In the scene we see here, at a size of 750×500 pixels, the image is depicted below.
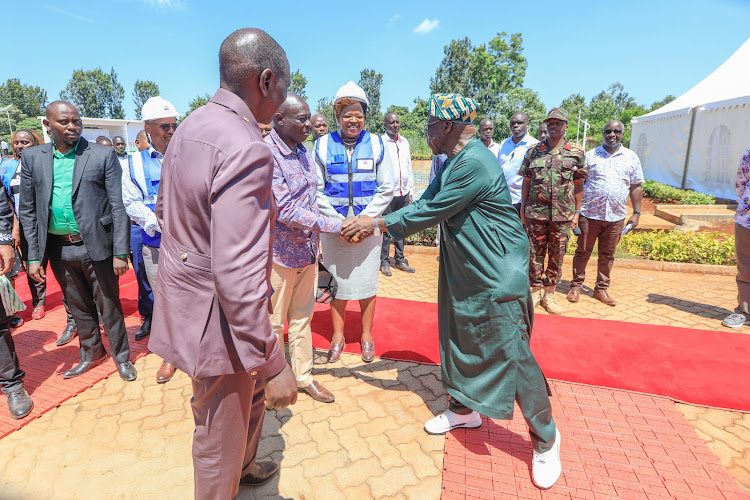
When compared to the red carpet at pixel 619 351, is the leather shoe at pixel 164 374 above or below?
below

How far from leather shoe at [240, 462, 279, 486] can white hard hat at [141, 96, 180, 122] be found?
2734 mm

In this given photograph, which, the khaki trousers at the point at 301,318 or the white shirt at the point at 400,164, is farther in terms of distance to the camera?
the white shirt at the point at 400,164

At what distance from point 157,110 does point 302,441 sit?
2780 mm

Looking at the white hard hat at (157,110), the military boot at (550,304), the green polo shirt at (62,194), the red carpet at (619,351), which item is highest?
the white hard hat at (157,110)

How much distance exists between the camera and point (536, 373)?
2344 mm

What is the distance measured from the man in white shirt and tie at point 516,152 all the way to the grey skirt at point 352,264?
3208 millimetres

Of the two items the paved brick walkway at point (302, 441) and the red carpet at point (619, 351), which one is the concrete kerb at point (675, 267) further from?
the paved brick walkway at point (302, 441)

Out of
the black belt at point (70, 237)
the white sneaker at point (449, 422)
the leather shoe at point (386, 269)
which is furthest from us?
the leather shoe at point (386, 269)

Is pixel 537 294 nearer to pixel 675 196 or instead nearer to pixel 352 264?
pixel 352 264

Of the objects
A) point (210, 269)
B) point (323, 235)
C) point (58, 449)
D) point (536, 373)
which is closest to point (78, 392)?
point (58, 449)

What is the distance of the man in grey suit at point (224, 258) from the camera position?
4.32 ft

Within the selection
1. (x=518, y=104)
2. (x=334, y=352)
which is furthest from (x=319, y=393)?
(x=518, y=104)

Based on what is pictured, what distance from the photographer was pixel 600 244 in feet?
17.4

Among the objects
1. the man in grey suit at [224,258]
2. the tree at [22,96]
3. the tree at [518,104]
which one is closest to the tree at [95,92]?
the tree at [22,96]
